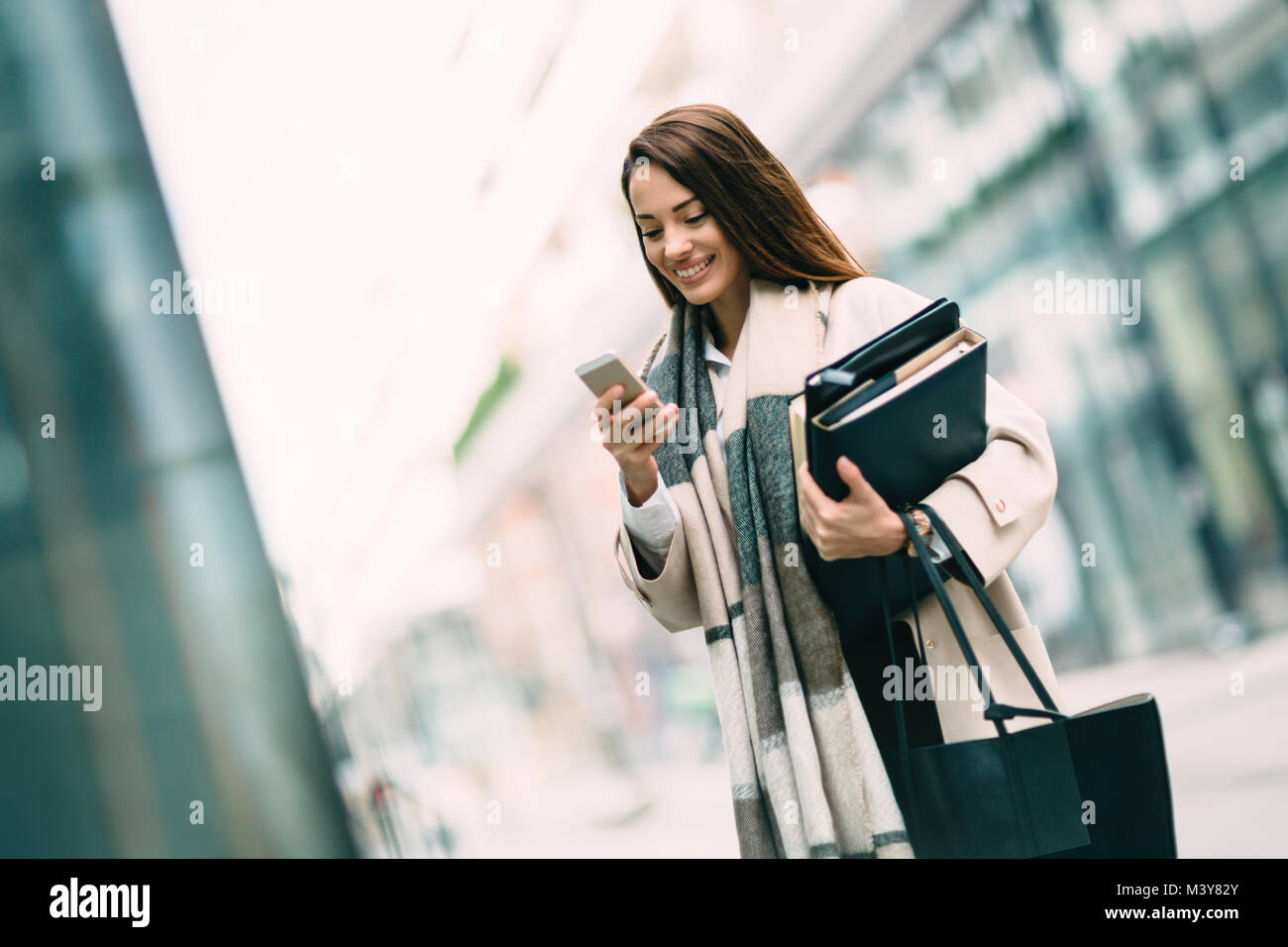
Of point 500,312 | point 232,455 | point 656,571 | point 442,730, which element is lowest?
point 442,730

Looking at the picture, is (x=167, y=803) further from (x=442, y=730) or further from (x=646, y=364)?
(x=442, y=730)

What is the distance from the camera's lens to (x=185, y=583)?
3.14 metres

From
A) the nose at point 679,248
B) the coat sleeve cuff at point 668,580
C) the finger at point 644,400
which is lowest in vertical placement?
the coat sleeve cuff at point 668,580

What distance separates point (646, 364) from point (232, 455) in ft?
6.71

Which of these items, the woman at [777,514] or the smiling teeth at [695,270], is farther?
the smiling teeth at [695,270]

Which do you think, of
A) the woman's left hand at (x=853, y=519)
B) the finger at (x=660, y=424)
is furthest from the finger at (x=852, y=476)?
the finger at (x=660, y=424)

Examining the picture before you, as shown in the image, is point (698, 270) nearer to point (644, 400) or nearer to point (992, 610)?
point (644, 400)

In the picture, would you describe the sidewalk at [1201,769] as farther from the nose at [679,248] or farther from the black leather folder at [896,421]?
the nose at [679,248]

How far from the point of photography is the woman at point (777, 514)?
1.32 m

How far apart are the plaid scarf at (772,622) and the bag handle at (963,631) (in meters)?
0.20

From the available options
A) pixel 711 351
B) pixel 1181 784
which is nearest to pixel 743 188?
pixel 711 351

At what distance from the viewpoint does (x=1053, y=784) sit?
1.18 metres

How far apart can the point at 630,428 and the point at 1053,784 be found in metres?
0.74
